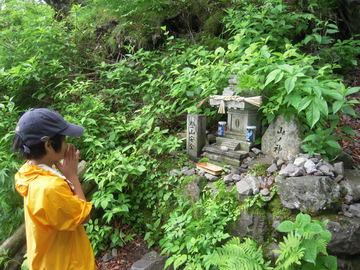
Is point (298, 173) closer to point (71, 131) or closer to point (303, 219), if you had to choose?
point (303, 219)

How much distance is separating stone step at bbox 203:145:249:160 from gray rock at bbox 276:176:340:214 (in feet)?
3.00

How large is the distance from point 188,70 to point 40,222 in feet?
→ 11.8

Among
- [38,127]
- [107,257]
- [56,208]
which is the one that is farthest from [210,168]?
[38,127]

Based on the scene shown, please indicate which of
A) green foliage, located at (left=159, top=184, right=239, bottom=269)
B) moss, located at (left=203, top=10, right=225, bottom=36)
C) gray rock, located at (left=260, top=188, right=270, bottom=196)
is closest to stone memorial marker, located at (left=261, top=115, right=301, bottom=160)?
gray rock, located at (left=260, top=188, right=270, bottom=196)

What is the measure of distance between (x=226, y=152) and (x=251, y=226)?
123cm

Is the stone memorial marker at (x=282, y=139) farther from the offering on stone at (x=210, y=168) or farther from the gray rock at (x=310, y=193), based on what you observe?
the offering on stone at (x=210, y=168)

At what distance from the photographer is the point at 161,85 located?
5.51 m

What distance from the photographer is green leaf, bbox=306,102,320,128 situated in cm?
307

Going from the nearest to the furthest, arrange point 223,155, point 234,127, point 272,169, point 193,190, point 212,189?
point 272,169 → point 212,189 → point 193,190 → point 223,155 → point 234,127

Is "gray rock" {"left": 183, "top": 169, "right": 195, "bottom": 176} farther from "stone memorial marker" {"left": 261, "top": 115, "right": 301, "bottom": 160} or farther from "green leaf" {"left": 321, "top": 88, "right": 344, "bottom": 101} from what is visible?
"green leaf" {"left": 321, "top": 88, "right": 344, "bottom": 101}

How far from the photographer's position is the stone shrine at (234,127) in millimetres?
3899

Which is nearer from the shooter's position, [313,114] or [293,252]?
[293,252]

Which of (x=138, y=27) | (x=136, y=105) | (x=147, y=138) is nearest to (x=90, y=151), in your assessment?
(x=147, y=138)

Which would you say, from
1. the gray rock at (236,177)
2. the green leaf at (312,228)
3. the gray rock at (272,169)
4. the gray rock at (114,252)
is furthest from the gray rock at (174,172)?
the green leaf at (312,228)
